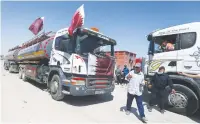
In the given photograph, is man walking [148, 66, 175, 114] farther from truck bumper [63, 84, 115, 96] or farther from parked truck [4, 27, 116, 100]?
truck bumper [63, 84, 115, 96]

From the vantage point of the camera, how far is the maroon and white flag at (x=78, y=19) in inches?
194

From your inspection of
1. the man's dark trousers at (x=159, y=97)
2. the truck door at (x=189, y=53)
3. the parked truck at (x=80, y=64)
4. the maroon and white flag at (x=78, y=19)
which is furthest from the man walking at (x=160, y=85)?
the maroon and white flag at (x=78, y=19)

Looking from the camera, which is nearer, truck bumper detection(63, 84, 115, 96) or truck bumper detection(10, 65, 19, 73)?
truck bumper detection(63, 84, 115, 96)

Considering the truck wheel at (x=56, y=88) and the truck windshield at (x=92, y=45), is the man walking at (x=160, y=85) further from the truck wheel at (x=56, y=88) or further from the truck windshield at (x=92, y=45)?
the truck wheel at (x=56, y=88)

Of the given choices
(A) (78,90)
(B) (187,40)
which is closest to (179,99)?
(B) (187,40)

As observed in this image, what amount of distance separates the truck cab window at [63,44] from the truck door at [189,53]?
3.59 meters

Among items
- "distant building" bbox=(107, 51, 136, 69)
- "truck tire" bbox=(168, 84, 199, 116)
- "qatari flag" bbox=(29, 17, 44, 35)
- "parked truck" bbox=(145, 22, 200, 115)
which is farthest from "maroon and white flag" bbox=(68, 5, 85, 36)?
"distant building" bbox=(107, 51, 136, 69)

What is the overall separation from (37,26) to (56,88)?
6364mm

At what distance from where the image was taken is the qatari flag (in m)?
10.4

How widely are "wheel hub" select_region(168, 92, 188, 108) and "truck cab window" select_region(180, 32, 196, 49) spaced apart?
4.94 ft

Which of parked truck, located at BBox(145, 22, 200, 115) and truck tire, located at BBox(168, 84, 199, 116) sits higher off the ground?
parked truck, located at BBox(145, 22, 200, 115)

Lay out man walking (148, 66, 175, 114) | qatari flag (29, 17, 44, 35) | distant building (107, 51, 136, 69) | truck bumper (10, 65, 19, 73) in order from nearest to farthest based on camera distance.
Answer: man walking (148, 66, 175, 114) → qatari flag (29, 17, 44, 35) → truck bumper (10, 65, 19, 73) → distant building (107, 51, 136, 69)

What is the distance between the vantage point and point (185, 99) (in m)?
4.65

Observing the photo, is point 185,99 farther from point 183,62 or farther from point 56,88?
point 56,88
